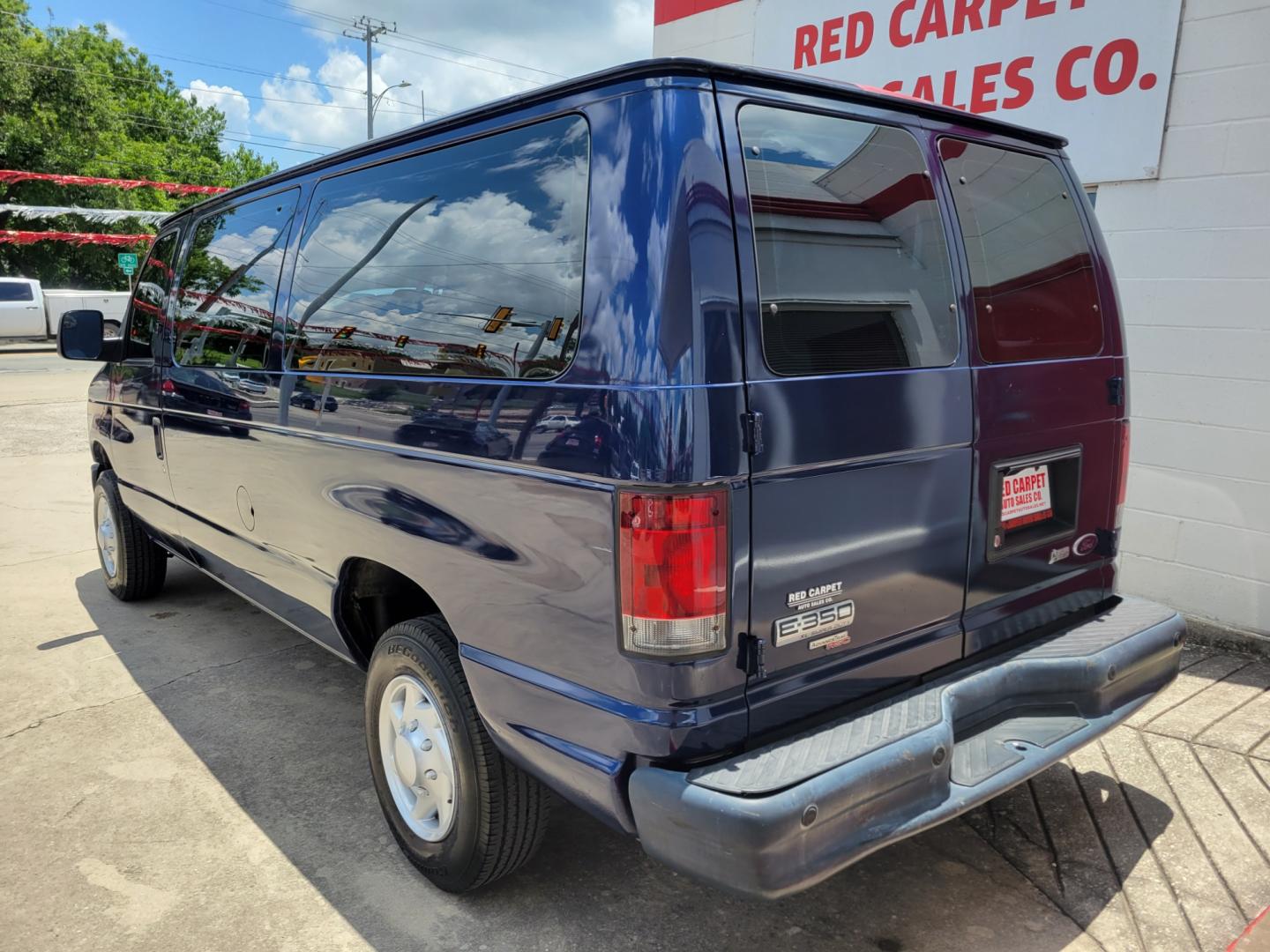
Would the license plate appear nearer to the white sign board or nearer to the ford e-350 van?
the ford e-350 van

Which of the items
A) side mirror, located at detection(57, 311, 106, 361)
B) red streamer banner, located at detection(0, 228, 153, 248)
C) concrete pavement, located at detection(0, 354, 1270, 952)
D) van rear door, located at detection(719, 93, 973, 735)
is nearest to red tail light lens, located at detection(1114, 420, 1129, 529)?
van rear door, located at detection(719, 93, 973, 735)

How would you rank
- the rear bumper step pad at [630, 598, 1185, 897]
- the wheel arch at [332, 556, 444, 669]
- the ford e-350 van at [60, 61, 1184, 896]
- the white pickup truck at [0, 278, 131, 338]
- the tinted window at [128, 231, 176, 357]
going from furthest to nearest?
the white pickup truck at [0, 278, 131, 338] < the tinted window at [128, 231, 176, 357] < the wheel arch at [332, 556, 444, 669] < the ford e-350 van at [60, 61, 1184, 896] < the rear bumper step pad at [630, 598, 1185, 897]

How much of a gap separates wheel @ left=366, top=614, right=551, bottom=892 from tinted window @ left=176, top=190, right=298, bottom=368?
4.32 feet

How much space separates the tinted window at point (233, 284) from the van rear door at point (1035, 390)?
233cm

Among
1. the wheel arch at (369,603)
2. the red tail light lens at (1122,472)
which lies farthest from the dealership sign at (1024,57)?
the wheel arch at (369,603)

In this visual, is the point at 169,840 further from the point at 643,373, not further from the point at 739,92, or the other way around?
the point at 739,92

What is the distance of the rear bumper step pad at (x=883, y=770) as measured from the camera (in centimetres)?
192

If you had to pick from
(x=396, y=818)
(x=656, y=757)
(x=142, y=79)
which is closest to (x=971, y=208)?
(x=656, y=757)

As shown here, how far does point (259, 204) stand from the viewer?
366 centimetres

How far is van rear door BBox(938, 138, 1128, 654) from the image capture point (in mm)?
2605

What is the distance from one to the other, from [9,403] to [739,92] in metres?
14.7

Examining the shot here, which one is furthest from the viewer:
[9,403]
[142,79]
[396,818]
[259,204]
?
[142,79]


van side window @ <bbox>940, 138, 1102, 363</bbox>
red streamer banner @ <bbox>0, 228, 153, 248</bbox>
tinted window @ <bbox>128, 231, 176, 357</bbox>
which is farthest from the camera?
red streamer banner @ <bbox>0, 228, 153, 248</bbox>

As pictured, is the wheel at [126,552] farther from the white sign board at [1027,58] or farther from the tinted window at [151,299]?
the white sign board at [1027,58]
